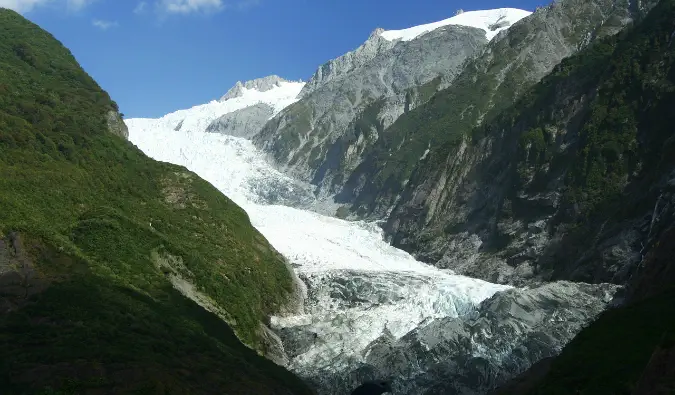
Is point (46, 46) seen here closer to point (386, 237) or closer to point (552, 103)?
point (386, 237)

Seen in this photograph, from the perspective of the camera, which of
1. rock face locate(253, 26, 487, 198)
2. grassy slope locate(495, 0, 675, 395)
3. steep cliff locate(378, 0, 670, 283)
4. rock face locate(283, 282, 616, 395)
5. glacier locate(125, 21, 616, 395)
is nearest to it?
rock face locate(283, 282, 616, 395)

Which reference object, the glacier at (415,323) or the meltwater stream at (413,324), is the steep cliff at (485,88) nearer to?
the meltwater stream at (413,324)

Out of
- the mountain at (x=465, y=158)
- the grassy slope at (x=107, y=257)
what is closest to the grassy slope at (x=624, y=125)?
the mountain at (x=465, y=158)

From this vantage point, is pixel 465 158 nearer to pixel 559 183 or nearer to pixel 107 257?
pixel 559 183

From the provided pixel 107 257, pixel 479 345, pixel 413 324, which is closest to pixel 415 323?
pixel 413 324

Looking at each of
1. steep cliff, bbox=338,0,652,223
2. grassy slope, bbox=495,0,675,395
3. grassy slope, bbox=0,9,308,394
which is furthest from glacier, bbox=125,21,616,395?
steep cliff, bbox=338,0,652,223

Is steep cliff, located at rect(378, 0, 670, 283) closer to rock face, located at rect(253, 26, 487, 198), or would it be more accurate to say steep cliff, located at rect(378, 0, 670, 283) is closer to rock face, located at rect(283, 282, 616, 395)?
rock face, located at rect(283, 282, 616, 395)
